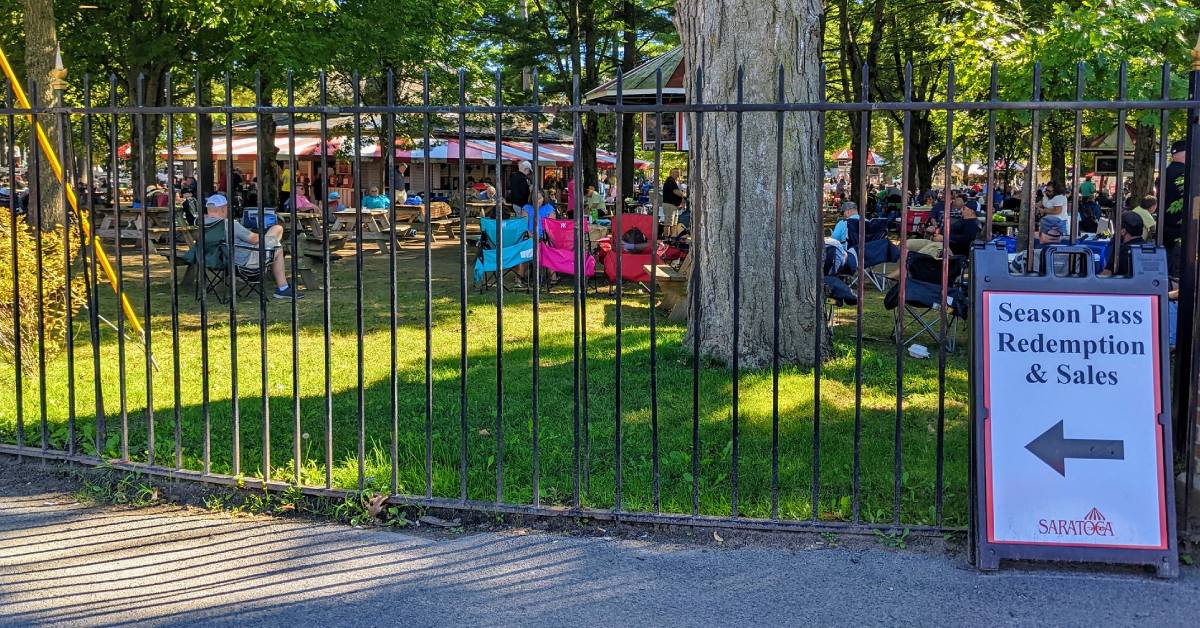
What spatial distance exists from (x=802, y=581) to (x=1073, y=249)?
1.64 metres

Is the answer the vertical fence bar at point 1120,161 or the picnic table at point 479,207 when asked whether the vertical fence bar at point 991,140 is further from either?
the picnic table at point 479,207

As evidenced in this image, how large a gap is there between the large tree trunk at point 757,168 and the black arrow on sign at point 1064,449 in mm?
3257

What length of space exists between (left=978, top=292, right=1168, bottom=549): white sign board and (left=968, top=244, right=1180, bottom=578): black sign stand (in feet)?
0.04

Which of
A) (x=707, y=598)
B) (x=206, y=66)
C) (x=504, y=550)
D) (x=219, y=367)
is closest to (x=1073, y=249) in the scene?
(x=707, y=598)

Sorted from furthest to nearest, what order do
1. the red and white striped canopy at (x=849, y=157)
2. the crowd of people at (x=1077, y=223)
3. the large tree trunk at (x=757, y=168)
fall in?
the red and white striped canopy at (x=849, y=157) < the large tree trunk at (x=757, y=168) < the crowd of people at (x=1077, y=223)

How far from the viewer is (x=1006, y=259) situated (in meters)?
4.27

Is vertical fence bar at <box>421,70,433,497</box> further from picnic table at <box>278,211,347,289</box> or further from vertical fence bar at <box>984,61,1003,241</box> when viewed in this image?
picnic table at <box>278,211,347,289</box>

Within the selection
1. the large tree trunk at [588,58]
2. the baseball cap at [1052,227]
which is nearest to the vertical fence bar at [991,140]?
the baseball cap at [1052,227]

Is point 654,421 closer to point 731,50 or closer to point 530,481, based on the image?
point 530,481

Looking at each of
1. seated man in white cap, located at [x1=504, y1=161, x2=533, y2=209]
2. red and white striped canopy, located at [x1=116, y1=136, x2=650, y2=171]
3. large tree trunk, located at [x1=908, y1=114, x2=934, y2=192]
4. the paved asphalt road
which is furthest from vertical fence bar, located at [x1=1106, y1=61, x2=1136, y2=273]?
large tree trunk, located at [x1=908, y1=114, x2=934, y2=192]

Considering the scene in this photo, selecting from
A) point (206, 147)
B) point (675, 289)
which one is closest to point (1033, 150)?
point (675, 289)

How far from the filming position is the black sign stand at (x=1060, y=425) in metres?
4.06

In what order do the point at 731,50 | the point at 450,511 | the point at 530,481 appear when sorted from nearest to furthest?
the point at 450,511 → the point at 530,481 → the point at 731,50

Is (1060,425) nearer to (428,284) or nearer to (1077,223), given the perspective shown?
(1077,223)
